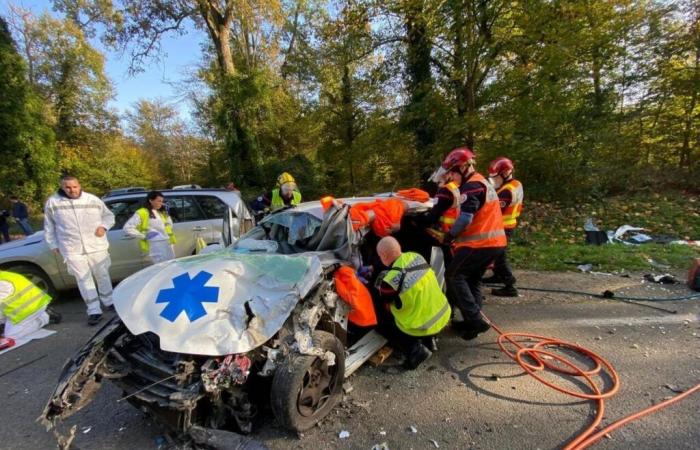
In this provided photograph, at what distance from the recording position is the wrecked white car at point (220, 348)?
2.02 metres

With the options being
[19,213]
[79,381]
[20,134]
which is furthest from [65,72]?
[79,381]

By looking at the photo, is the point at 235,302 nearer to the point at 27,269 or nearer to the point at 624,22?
the point at 27,269

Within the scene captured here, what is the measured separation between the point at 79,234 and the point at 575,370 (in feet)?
18.5

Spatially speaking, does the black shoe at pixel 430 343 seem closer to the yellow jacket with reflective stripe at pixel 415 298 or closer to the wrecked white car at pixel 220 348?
the yellow jacket with reflective stripe at pixel 415 298

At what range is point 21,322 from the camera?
4.19 metres

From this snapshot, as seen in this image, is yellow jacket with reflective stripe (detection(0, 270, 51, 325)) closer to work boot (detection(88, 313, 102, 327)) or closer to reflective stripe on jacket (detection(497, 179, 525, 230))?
work boot (detection(88, 313, 102, 327))

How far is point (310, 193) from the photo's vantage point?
660 inches

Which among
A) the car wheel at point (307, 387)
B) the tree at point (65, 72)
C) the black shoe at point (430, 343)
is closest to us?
the car wheel at point (307, 387)

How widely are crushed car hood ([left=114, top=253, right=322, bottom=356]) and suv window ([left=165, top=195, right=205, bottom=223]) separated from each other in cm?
351

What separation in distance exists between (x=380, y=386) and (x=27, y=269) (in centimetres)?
522

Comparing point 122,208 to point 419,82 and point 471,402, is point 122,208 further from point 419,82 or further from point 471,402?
point 419,82

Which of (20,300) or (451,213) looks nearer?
(451,213)

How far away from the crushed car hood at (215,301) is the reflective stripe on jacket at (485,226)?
168cm

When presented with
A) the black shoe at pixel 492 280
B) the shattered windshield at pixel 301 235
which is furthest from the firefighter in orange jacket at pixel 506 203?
the shattered windshield at pixel 301 235
